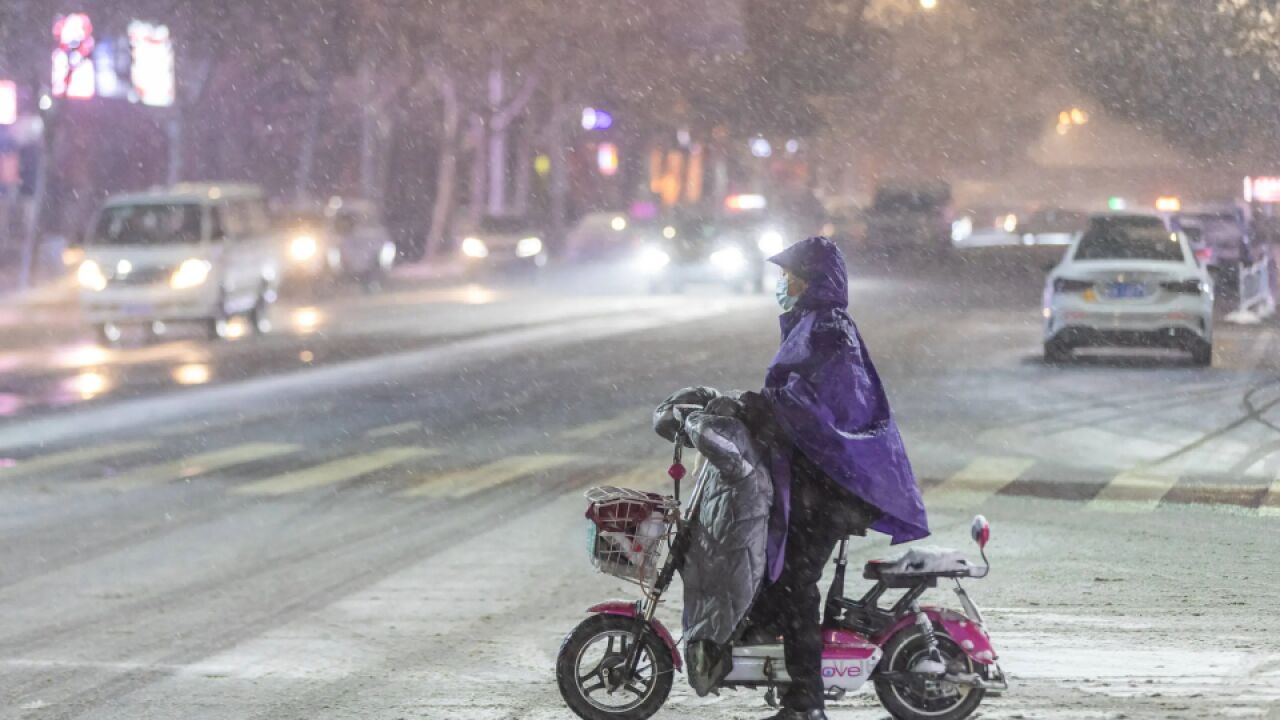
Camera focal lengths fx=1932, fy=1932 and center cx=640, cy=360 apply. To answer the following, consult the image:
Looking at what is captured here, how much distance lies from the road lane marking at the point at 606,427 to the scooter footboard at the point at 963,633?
916 centimetres

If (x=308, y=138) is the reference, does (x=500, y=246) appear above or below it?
below

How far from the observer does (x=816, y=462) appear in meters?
6.02

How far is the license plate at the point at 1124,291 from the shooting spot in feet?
69.7

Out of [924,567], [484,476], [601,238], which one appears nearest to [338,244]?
[601,238]

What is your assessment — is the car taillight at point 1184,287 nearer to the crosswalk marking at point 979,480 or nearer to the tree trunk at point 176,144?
the crosswalk marking at point 979,480

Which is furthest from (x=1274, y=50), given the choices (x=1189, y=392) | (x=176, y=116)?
(x=176, y=116)

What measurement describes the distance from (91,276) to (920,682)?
22.5 metres

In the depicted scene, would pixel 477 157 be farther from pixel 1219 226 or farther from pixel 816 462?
pixel 816 462

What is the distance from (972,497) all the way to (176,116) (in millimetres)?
37845

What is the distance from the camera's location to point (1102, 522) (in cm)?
1118

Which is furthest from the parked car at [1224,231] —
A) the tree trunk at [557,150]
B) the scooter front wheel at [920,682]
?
the scooter front wheel at [920,682]

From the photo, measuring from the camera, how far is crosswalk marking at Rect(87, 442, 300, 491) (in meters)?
13.2

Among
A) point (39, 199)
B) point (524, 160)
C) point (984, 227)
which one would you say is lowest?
point (984, 227)

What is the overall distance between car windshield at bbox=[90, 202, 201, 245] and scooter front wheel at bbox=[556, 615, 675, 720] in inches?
867
